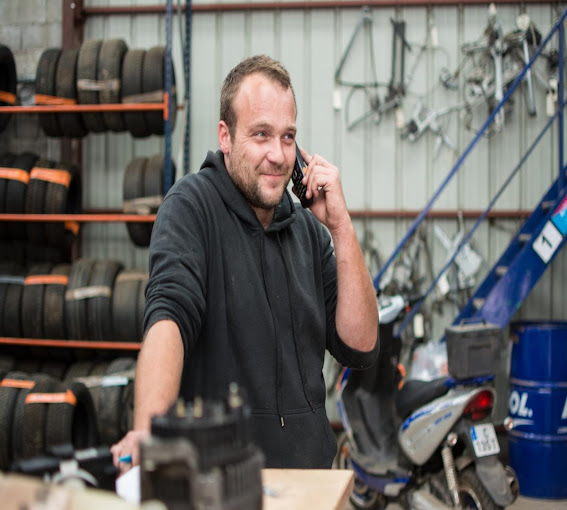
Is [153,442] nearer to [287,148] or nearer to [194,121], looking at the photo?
[287,148]

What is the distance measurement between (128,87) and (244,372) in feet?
13.8

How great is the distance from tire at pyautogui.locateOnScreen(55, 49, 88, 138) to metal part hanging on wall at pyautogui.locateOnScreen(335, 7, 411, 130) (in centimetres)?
226

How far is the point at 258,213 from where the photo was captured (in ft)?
6.77

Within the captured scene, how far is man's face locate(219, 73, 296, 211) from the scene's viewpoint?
1.93 meters

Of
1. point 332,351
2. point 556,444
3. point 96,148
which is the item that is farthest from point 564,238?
point 96,148

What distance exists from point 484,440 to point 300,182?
1889 mm

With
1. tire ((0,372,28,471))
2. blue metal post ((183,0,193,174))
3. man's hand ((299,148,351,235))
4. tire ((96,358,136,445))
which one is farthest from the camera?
blue metal post ((183,0,193,174))

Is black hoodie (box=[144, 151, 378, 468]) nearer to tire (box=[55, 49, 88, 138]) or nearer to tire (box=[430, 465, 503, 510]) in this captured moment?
tire (box=[430, 465, 503, 510])

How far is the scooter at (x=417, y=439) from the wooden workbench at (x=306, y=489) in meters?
2.24

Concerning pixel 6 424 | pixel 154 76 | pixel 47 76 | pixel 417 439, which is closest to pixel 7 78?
pixel 47 76

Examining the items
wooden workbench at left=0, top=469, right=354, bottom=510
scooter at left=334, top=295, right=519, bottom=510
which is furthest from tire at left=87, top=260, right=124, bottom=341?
wooden workbench at left=0, top=469, right=354, bottom=510

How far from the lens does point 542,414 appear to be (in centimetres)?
478

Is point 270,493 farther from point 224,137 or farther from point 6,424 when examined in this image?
point 6,424

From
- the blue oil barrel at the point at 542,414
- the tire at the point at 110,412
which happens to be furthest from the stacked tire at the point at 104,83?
the blue oil barrel at the point at 542,414
